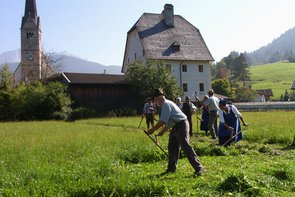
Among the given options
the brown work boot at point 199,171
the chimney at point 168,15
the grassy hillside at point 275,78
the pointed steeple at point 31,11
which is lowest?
the brown work boot at point 199,171

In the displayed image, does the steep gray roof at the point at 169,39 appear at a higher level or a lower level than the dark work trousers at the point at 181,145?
higher

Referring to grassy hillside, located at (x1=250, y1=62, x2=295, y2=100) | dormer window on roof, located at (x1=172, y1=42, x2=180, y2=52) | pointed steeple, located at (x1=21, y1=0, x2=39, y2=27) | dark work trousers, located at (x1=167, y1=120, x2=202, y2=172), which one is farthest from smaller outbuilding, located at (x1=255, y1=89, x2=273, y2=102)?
dark work trousers, located at (x1=167, y1=120, x2=202, y2=172)

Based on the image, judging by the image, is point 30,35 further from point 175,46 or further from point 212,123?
point 212,123

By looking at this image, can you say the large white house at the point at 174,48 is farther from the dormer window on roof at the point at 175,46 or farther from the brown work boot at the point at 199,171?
the brown work boot at the point at 199,171

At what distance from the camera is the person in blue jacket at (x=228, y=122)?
1305cm

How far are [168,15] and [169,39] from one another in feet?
15.8

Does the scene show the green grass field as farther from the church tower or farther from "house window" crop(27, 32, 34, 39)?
"house window" crop(27, 32, 34, 39)

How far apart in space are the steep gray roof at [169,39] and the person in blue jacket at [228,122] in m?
38.6

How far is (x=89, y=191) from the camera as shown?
755cm

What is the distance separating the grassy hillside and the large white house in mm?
47394

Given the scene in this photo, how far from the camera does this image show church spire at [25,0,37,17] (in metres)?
78.5

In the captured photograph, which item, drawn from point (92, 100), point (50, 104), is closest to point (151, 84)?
point (92, 100)

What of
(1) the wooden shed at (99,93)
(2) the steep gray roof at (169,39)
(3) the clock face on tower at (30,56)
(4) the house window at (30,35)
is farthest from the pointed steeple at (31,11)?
(1) the wooden shed at (99,93)

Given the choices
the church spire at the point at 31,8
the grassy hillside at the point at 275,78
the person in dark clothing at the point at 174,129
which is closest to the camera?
the person in dark clothing at the point at 174,129
